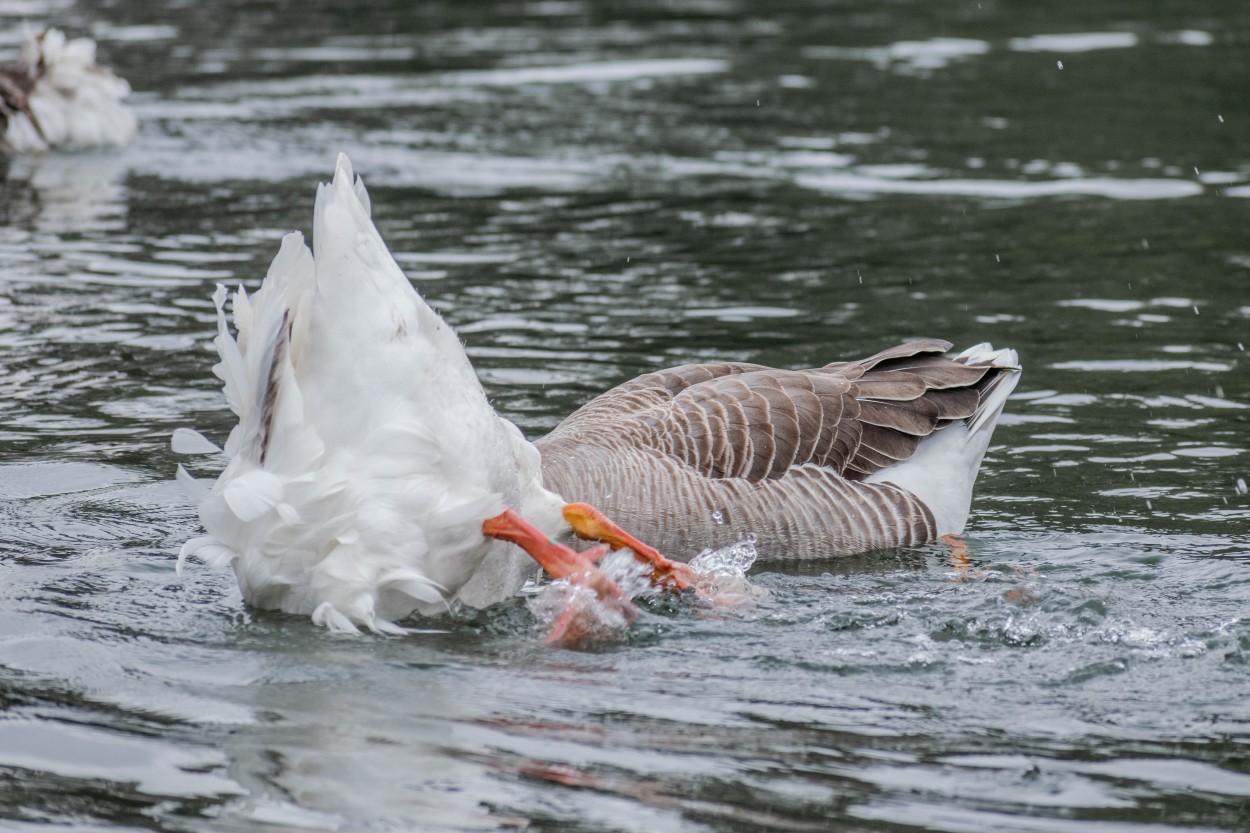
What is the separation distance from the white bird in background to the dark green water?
362 millimetres

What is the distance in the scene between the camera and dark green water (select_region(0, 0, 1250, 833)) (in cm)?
517

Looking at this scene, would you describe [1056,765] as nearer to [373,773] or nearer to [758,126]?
[373,773]

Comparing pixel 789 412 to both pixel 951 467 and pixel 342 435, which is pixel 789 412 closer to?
pixel 951 467

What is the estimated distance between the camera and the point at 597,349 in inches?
437

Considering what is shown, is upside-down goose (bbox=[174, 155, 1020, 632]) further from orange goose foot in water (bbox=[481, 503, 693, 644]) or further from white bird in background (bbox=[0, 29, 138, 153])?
white bird in background (bbox=[0, 29, 138, 153])

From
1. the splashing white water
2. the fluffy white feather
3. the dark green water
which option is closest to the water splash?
the splashing white water

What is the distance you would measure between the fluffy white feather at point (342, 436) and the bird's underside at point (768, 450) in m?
1.24

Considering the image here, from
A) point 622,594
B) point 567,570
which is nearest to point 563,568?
point 567,570

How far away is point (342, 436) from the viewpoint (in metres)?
6.07

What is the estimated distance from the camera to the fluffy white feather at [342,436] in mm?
5984

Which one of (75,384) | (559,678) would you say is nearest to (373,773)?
(559,678)

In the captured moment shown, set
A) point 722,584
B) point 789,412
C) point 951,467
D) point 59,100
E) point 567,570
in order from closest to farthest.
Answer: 1. point 567,570
2. point 722,584
3. point 789,412
4. point 951,467
5. point 59,100

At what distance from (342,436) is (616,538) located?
130 centimetres

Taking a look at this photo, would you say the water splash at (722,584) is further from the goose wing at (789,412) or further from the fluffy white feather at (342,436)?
the fluffy white feather at (342,436)
